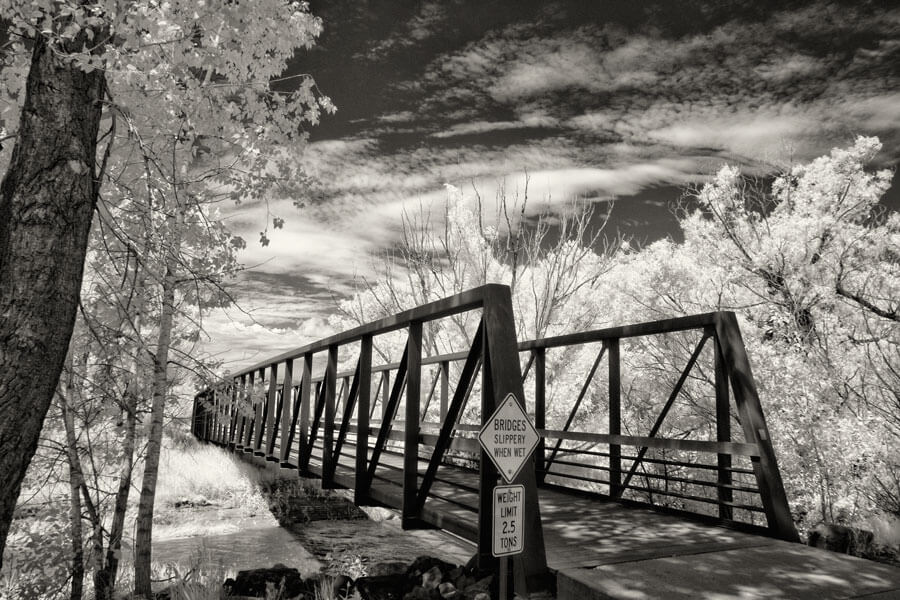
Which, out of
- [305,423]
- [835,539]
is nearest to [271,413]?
[305,423]

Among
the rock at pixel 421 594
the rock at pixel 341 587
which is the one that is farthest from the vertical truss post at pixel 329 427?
the rock at pixel 421 594

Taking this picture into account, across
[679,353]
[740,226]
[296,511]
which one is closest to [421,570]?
[679,353]

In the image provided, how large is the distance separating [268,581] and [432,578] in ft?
8.12

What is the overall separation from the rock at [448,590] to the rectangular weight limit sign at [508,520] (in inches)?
37.1

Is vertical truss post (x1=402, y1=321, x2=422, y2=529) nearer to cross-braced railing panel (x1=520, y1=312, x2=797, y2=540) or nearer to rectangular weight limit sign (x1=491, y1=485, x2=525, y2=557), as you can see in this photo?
cross-braced railing panel (x1=520, y1=312, x2=797, y2=540)

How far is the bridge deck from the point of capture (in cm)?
318

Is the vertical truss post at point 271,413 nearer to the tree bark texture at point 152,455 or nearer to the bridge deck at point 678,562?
the tree bark texture at point 152,455

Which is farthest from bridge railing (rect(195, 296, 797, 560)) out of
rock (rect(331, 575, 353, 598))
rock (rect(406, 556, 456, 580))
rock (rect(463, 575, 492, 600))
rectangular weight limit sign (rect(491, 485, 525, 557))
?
rock (rect(331, 575, 353, 598))

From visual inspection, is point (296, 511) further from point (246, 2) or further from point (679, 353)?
point (246, 2)

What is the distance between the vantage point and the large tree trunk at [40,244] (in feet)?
12.3

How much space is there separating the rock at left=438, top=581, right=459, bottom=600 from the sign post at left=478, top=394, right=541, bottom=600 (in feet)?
2.34

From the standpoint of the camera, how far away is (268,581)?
6.19 meters

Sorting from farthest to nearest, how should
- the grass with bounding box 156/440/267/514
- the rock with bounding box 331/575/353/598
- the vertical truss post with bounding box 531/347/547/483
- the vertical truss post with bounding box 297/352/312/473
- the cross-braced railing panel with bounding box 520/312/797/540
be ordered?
the grass with bounding box 156/440/267/514 < the vertical truss post with bounding box 297/352/312/473 < the vertical truss post with bounding box 531/347/547/483 < the rock with bounding box 331/575/353/598 < the cross-braced railing panel with bounding box 520/312/797/540

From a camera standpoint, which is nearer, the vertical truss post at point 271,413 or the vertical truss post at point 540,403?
the vertical truss post at point 540,403
